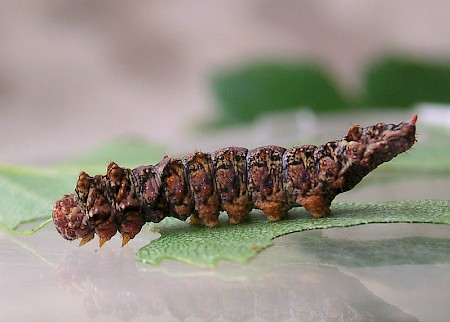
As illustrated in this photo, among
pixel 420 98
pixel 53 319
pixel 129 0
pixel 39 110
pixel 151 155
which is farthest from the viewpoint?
pixel 129 0

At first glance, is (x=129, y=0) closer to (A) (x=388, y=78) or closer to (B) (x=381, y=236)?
(A) (x=388, y=78)

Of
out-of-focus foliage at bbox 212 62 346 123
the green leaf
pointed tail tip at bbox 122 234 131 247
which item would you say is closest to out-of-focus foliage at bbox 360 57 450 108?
out-of-focus foliage at bbox 212 62 346 123

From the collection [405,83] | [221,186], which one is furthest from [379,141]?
[405,83]

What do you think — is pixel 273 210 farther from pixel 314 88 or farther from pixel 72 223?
pixel 314 88

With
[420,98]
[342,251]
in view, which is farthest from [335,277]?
[420,98]

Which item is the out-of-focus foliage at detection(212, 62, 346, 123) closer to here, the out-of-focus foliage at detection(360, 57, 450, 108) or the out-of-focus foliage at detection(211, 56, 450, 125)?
the out-of-focus foliage at detection(211, 56, 450, 125)

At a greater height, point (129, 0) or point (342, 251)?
point (129, 0)

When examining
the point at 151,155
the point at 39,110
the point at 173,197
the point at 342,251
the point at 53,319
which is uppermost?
the point at 39,110
